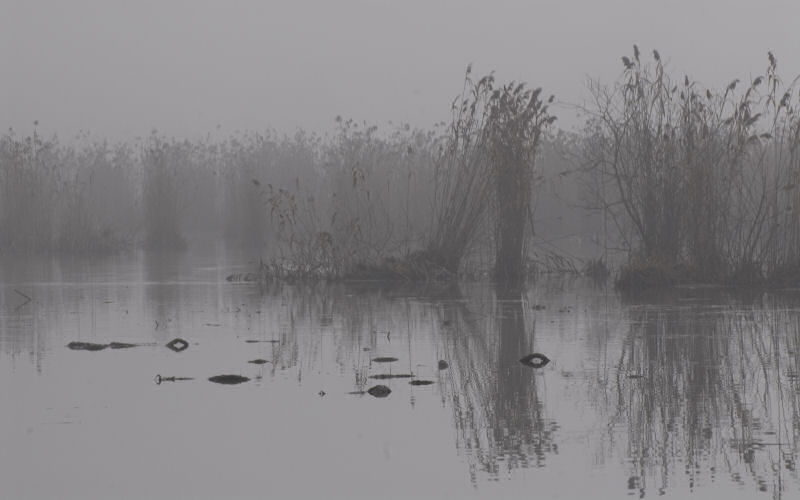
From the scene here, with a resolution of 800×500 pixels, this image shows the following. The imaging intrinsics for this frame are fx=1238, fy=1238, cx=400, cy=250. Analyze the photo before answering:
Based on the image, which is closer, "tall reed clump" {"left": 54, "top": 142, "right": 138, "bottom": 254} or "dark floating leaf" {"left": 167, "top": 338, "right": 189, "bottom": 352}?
"dark floating leaf" {"left": 167, "top": 338, "right": 189, "bottom": 352}

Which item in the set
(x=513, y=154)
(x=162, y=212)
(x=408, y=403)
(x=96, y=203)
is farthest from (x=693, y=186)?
(x=96, y=203)

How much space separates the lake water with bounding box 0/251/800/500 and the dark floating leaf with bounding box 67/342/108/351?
11 cm

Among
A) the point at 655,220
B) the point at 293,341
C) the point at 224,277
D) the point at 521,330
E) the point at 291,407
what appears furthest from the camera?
the point at 224,277

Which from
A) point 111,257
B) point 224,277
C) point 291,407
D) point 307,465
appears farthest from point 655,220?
point 111,257

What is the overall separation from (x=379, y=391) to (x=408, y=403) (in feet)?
0.98

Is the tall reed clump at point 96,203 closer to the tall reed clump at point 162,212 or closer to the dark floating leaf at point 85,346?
the tall reed clump at point 162,212

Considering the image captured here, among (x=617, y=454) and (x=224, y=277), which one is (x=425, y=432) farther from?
(x=224, y=277)

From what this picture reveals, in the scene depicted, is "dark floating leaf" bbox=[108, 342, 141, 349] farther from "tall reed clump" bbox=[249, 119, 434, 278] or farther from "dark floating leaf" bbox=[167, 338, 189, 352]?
A: "tall reed clump" bbox=[249, 119, 434, 278]

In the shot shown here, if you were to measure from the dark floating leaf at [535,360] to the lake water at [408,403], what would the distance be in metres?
0.04

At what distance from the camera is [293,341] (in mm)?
7871

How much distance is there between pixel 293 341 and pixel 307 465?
140 inches

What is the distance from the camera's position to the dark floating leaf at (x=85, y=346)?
24.8 feet

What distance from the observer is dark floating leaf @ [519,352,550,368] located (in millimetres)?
6648

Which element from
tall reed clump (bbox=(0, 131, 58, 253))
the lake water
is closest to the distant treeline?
tall reed clump (bbox=(0, 131, 58, 253))
